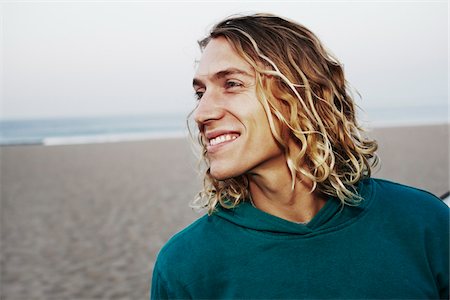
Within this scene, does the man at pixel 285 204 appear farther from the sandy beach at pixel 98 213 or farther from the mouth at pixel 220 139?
the sandy beach at pixel 98 213

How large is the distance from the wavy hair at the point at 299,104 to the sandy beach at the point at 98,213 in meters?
4.03

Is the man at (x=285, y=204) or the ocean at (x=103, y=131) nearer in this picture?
the man at (x=285, y=204)

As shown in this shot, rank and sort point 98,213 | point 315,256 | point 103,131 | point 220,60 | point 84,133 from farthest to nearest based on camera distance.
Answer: point 103,131
point 84,133
point 98,213
point 220,60
point 315,256

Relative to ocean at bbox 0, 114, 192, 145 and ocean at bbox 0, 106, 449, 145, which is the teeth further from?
ocean at bbox 0, 114, 192, 145

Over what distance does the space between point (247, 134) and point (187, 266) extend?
542 mm

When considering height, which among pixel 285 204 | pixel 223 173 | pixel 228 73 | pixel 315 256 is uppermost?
pixel 228 73

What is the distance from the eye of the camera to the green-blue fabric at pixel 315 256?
5.81 feet

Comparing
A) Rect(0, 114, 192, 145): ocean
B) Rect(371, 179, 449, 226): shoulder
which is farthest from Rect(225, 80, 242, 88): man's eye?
Rect(0, 114, 192, 145): ocean

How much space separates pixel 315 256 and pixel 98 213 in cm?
875

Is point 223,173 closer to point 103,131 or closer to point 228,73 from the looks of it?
point 228,73

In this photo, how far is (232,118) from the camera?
1894mm

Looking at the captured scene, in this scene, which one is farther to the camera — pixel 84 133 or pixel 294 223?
pixel 84 133

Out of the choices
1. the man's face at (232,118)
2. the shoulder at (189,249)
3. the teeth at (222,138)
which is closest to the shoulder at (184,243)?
the shoulder at (189,249)

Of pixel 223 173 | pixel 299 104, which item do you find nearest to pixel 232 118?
pixel 223 173
